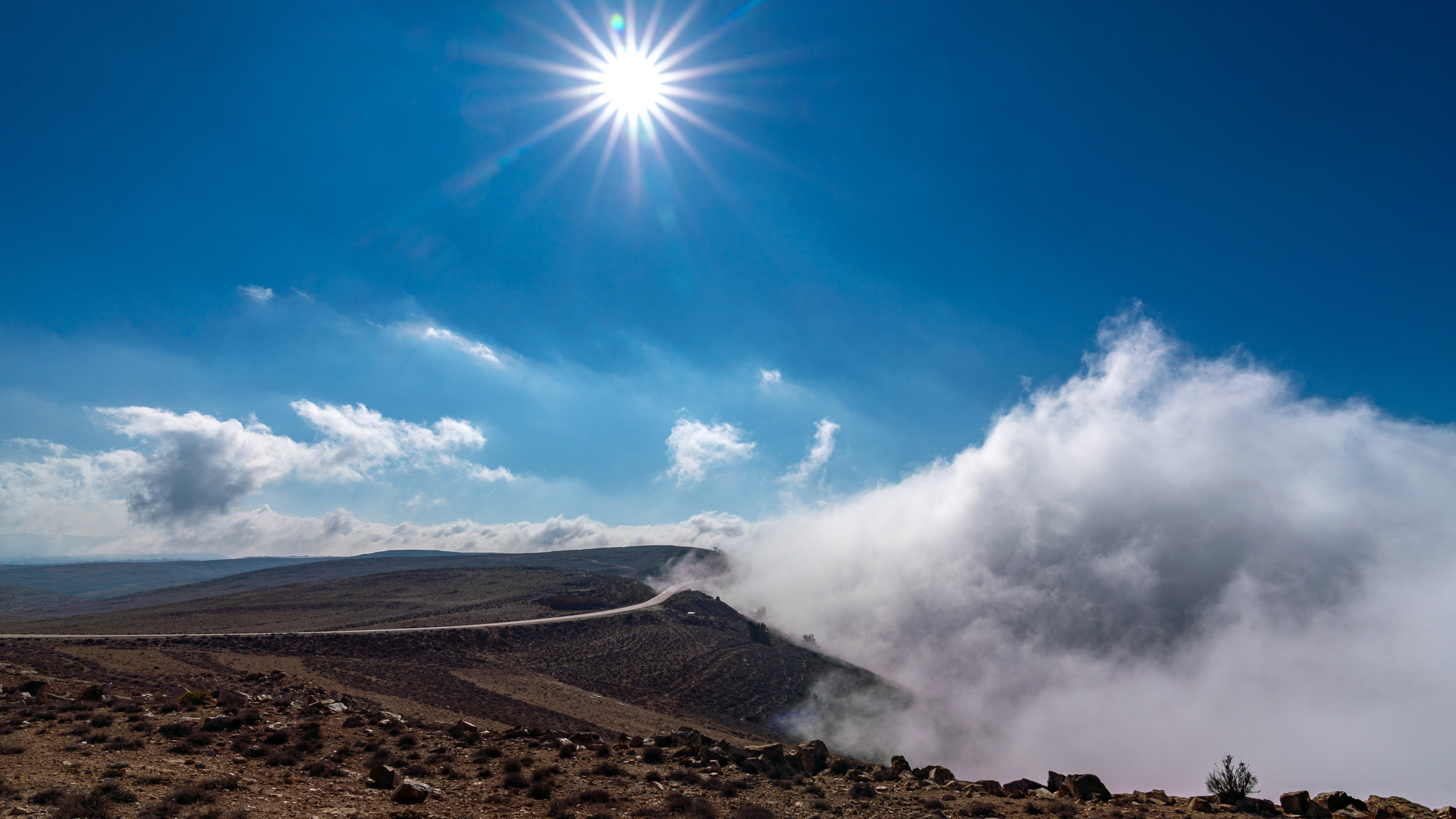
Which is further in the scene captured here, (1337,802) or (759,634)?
(759,634)

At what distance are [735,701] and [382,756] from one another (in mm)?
42500

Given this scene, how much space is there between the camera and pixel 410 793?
13.1 metres

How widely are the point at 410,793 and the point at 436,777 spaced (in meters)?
2.22

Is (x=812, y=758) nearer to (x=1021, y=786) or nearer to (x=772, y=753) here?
(x=772, y=753)

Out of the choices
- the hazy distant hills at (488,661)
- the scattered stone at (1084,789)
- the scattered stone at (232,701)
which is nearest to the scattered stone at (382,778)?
the hazy distant hills at (488,661)

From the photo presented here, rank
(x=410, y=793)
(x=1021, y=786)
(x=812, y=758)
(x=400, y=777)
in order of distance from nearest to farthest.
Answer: (x=410, y=793) → (x=400, y=777) → (x=1021, y=786) → (x=812, y=758)

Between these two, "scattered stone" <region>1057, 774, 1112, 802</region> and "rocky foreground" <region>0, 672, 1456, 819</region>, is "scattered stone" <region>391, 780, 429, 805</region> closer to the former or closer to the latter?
"rocky foreground" <region>0, 672, 1456, 819</region>

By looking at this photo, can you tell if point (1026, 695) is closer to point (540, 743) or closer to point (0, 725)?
point (540, 743)

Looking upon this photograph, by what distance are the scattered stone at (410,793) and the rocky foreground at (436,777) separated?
3cm

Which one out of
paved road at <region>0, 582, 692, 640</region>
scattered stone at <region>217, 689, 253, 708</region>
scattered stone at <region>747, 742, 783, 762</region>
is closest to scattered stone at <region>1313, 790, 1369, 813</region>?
scattered stone at <region>747, 742, 783, 762</region>

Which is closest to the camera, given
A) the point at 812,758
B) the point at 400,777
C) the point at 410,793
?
the point at 410,793

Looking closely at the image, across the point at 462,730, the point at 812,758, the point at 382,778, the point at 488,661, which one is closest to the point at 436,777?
the point at 382,778

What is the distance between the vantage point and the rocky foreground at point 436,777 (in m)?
12.3

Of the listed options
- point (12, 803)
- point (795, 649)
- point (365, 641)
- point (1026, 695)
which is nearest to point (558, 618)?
point (365, 641)
